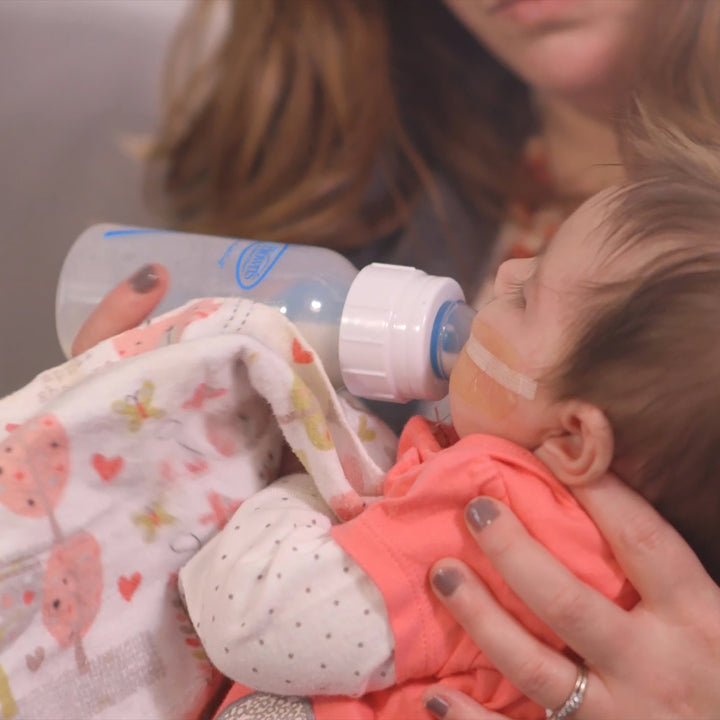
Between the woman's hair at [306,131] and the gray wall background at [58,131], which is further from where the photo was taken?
the woman's hair at [306,131]

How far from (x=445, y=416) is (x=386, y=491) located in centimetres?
8

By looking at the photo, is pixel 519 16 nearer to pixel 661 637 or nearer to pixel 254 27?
pixel 254 27

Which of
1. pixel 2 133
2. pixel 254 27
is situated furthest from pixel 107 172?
pixel 254 27

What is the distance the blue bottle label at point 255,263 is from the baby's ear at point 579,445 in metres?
0.30

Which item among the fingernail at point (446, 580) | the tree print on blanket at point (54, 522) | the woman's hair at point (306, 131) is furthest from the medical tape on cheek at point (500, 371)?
the woman's hair at point (306, 131)

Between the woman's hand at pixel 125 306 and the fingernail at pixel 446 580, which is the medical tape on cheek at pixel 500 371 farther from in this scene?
the woman's hand at pixel 125 306

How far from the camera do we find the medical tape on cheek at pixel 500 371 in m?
0.52

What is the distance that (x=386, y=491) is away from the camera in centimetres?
59

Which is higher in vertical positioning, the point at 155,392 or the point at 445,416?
the point at 155,392

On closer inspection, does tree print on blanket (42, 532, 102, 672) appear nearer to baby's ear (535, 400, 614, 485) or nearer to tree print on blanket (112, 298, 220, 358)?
tree print on blanket (112, 298, 220, 358)

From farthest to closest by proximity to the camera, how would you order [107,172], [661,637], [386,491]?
[107,172]
[386,491]
[661,637]

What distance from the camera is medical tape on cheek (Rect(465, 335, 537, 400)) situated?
52 centimetres

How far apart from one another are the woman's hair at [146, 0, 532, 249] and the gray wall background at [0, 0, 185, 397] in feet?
0.17

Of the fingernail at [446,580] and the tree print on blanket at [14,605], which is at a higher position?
the tree print on blanket at [14,605]
